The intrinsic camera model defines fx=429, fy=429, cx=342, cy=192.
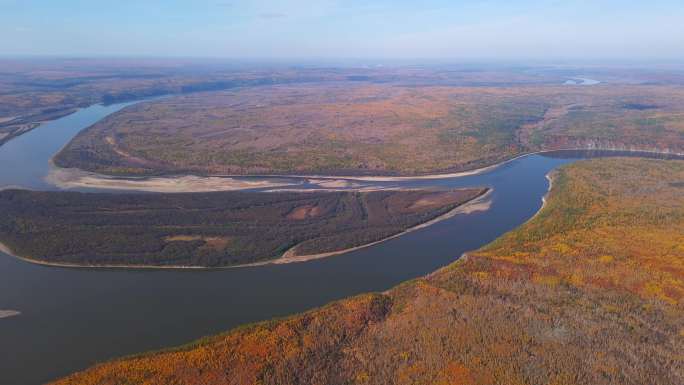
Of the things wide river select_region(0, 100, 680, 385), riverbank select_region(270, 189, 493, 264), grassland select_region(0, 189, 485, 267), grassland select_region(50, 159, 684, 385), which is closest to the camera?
grassland select_region(50, 159, 684, 385)

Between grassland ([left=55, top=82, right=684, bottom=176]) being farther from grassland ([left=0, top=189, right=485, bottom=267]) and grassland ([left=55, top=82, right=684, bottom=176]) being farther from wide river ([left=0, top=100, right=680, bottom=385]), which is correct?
wide river ([left=0, top=100, right=680, bottom=385])

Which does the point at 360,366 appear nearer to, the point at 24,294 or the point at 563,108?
the point at 24,294

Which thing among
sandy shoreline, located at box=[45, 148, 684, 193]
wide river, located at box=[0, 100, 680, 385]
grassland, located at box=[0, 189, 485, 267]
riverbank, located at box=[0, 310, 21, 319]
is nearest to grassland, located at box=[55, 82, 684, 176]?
sandy shoreline, located at box=[45, 148, 684, 193]

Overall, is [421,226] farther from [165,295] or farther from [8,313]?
[8,313]

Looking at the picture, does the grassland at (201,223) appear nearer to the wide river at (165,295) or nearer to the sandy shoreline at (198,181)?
the wide river at (165,295)

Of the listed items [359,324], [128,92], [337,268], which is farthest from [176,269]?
[128,92]

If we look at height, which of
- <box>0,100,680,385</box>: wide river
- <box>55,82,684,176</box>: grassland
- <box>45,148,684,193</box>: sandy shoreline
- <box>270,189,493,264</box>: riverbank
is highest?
<box>55,82,684,176</box>: grassland

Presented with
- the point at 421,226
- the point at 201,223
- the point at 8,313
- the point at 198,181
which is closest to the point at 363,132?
the point at 198,181
